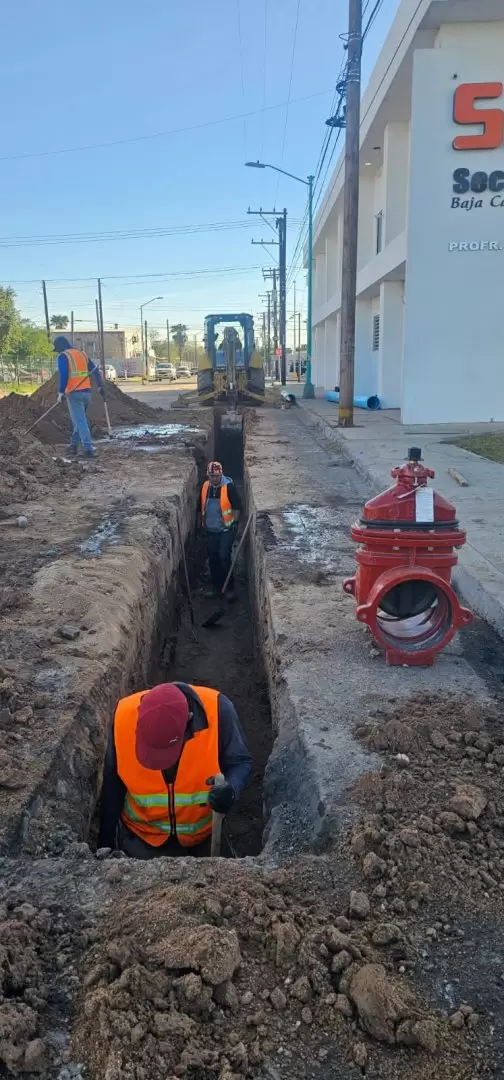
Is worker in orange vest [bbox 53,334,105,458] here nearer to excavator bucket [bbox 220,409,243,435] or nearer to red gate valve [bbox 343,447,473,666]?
excavator bucket [bbox 220,409,243,435]

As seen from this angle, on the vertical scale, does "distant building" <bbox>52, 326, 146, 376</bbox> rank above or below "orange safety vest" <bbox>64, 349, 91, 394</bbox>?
above

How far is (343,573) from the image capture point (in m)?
6.00

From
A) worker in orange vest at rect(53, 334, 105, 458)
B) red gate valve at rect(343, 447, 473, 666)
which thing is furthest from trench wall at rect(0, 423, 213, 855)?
worker in orange vest at rect(53, 334, 105, 458)

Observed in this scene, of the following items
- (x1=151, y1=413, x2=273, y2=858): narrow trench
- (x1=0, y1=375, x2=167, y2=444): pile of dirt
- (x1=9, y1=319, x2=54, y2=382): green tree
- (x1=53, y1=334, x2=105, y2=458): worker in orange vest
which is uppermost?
(x1=9, y1=319, x2=54, y2=382): green tree

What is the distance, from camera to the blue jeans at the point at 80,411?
38.4 ft

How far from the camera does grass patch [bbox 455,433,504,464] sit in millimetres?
10290

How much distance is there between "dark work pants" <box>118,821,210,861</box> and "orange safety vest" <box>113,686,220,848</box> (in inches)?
1.0

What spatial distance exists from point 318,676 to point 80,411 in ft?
29.0

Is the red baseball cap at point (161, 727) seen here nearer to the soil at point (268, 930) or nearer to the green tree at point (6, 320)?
the soil at point (268, 930)

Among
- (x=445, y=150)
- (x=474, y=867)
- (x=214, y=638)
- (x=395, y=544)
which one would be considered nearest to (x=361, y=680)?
(x=395, y=544)

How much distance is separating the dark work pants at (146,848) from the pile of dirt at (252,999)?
1.05m

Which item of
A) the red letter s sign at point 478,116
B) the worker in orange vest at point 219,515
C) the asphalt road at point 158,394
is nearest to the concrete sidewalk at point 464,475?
the worker in orange vest at point 219,515

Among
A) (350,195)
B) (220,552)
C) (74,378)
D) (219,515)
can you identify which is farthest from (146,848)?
(350,195)

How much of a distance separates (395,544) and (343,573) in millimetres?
2106
